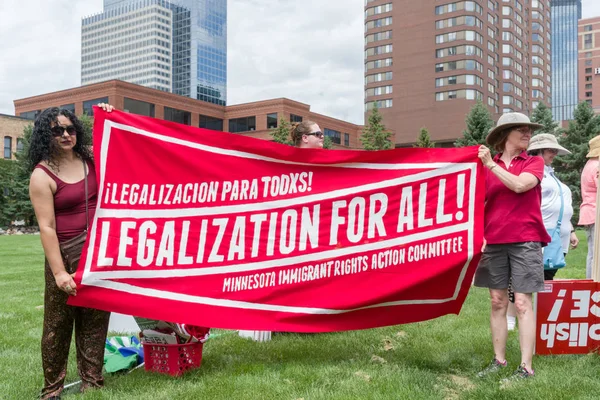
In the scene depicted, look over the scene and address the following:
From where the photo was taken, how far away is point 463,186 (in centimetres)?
469

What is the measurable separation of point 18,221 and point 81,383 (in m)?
52.3

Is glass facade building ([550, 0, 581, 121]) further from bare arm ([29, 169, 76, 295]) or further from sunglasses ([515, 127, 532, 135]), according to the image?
bare arm ([29, 169, 76, 295])

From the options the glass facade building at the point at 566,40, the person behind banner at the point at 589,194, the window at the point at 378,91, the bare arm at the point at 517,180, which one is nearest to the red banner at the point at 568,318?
the bare arm at the point at 517,180

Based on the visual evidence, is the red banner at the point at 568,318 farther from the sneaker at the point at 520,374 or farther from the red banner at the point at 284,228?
the red banner at the point at 284,228

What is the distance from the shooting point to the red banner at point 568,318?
487 centimetres

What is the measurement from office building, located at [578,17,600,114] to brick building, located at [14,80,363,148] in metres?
132

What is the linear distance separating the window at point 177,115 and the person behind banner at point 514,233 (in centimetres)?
5889

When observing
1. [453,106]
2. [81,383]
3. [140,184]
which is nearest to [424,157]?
[140,184]

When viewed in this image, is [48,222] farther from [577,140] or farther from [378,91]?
[378,91]

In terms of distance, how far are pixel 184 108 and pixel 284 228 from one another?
61444 millimetres

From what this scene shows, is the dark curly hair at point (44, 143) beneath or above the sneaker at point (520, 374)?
above

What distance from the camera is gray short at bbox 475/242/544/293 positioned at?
4.29m

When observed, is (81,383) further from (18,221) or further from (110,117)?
(18,221)

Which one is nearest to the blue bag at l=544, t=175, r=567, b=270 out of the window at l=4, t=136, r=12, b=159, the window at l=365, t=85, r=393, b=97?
the window at l=4, t=136, r=12, b=159
